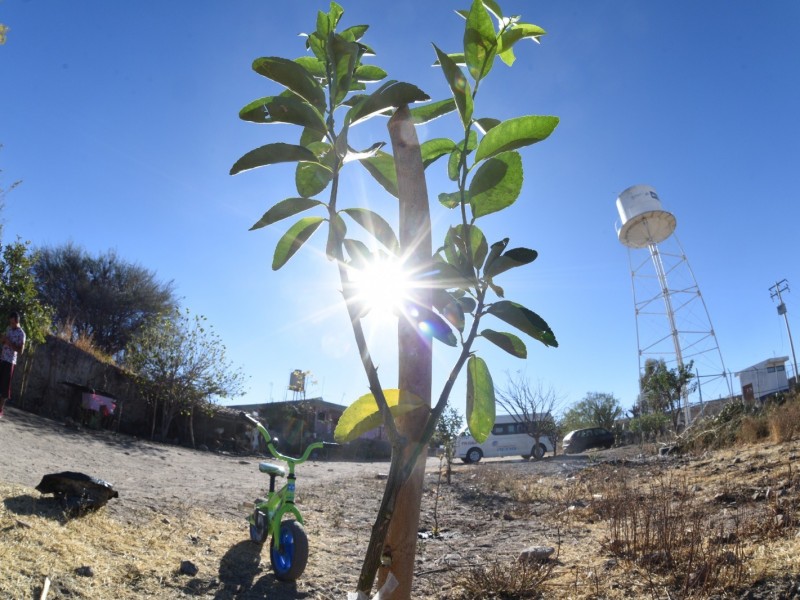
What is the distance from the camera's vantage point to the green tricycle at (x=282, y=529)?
13.2 feet

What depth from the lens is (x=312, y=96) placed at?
80cm

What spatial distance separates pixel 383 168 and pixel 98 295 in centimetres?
2313

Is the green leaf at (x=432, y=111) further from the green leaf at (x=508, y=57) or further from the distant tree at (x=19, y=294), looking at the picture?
the distant tree at (x=19, y=294)

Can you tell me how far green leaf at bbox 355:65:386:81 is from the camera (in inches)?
40.1

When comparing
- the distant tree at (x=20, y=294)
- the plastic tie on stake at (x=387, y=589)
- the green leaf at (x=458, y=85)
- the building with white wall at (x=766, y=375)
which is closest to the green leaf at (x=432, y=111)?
the green leaf at (x=458, y=85)

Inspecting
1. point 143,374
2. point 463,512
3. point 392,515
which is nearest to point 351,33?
point 392,515

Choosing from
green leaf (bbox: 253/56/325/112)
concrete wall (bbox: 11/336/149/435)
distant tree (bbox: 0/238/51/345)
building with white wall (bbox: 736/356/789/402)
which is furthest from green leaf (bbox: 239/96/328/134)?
building with white wall (bbox: 736/356/789/402)

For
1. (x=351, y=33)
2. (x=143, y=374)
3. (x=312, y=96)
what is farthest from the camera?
(x=143, y=374)

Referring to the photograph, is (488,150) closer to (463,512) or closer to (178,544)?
(178,544)

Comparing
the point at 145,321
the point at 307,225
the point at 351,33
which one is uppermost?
the point at 145,321

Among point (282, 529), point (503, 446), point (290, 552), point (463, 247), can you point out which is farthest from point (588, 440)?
point (463, 247)

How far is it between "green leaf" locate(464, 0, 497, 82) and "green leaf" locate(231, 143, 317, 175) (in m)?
0.26

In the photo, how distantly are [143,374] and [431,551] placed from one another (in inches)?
508

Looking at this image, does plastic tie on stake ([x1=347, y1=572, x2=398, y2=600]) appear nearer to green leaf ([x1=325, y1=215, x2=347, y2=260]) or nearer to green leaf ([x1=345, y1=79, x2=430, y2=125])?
green leaf ([x1=325, y1=215, x2=347, y2=260])
